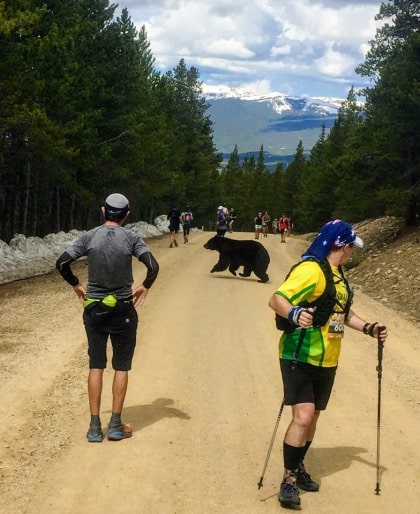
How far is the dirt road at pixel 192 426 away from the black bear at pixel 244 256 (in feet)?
19.2

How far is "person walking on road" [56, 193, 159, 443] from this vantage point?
226 inches

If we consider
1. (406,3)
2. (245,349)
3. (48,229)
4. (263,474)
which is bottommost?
(48,229)

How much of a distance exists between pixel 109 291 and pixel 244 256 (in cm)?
1290

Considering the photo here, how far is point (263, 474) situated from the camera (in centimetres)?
500

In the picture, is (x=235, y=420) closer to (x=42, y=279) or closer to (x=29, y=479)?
(x=29, y=479)

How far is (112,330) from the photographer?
5.81m

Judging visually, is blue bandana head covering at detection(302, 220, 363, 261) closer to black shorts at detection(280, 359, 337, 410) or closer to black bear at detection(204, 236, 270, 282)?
black shorts at detection(280, 359, 337, 410)

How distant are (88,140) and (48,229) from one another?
56.4 ft

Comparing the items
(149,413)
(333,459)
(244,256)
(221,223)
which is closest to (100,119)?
(221,223)

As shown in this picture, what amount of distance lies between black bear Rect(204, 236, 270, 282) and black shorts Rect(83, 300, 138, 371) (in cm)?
1234

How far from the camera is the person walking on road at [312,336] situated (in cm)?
464

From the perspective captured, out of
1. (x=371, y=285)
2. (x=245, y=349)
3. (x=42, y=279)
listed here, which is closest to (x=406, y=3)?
(x=371, y=285)

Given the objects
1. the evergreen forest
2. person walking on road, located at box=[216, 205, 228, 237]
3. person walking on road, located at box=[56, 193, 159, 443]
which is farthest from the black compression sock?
person walking on road, located at box=[216, 205, 228, 237]

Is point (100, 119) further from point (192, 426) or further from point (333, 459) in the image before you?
point (333, 459)
